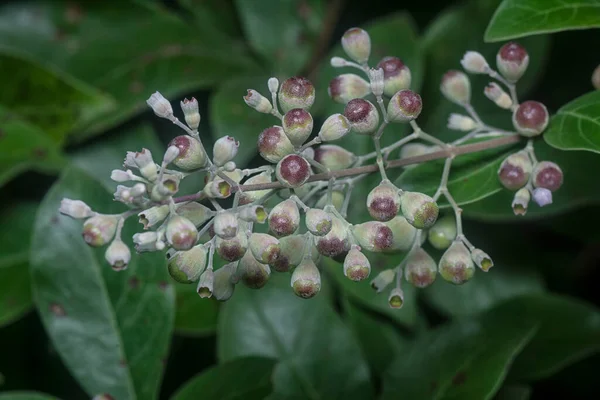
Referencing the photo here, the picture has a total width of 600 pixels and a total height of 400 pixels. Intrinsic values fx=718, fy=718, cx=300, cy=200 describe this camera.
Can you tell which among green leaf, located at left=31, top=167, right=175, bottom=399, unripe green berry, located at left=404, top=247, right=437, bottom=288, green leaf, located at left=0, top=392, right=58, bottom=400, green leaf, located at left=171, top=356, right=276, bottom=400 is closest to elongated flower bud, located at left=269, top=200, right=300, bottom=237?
unripe green berry, located at left=404, top=247, right=437, bottom=288

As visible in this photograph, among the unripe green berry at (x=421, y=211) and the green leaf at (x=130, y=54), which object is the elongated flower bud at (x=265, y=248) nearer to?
the unripe green berry at (x=421, y=211)

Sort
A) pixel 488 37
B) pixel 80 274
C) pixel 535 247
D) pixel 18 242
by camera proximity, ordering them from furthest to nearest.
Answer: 1. pixel 535 247
2. pixel 18 242
3. pixel 80 274
4. pixel 488 37

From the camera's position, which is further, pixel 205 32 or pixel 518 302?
pixel 205 32

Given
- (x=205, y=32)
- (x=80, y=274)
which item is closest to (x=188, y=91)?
(x=205, y=32)

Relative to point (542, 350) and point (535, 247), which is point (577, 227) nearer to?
point (535, 247)

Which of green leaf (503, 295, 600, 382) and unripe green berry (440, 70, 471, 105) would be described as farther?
green leaf (503, 295, 600, 382)

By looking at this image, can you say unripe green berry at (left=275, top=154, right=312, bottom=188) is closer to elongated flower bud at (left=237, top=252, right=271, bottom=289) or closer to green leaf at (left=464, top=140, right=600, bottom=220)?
elongated flower bud at (left=237, top=252, right=271, bottom=289)
